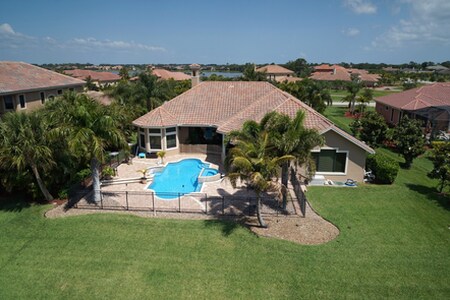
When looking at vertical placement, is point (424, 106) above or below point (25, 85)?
below

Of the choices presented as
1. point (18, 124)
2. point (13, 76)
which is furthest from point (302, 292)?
point (13, 76)

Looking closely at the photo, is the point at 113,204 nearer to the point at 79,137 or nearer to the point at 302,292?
the point at 79,137

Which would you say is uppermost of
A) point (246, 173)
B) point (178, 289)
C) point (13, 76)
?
point (13, 76)

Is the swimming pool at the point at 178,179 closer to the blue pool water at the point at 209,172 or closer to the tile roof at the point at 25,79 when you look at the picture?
the blue pool water at the point at 209,172

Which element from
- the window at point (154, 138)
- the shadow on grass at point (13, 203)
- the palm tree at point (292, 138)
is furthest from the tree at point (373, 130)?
the shadow on grass at point (13, 203)

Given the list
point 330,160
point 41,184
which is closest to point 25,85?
point 41,184

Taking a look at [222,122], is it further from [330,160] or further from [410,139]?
[410,139]
